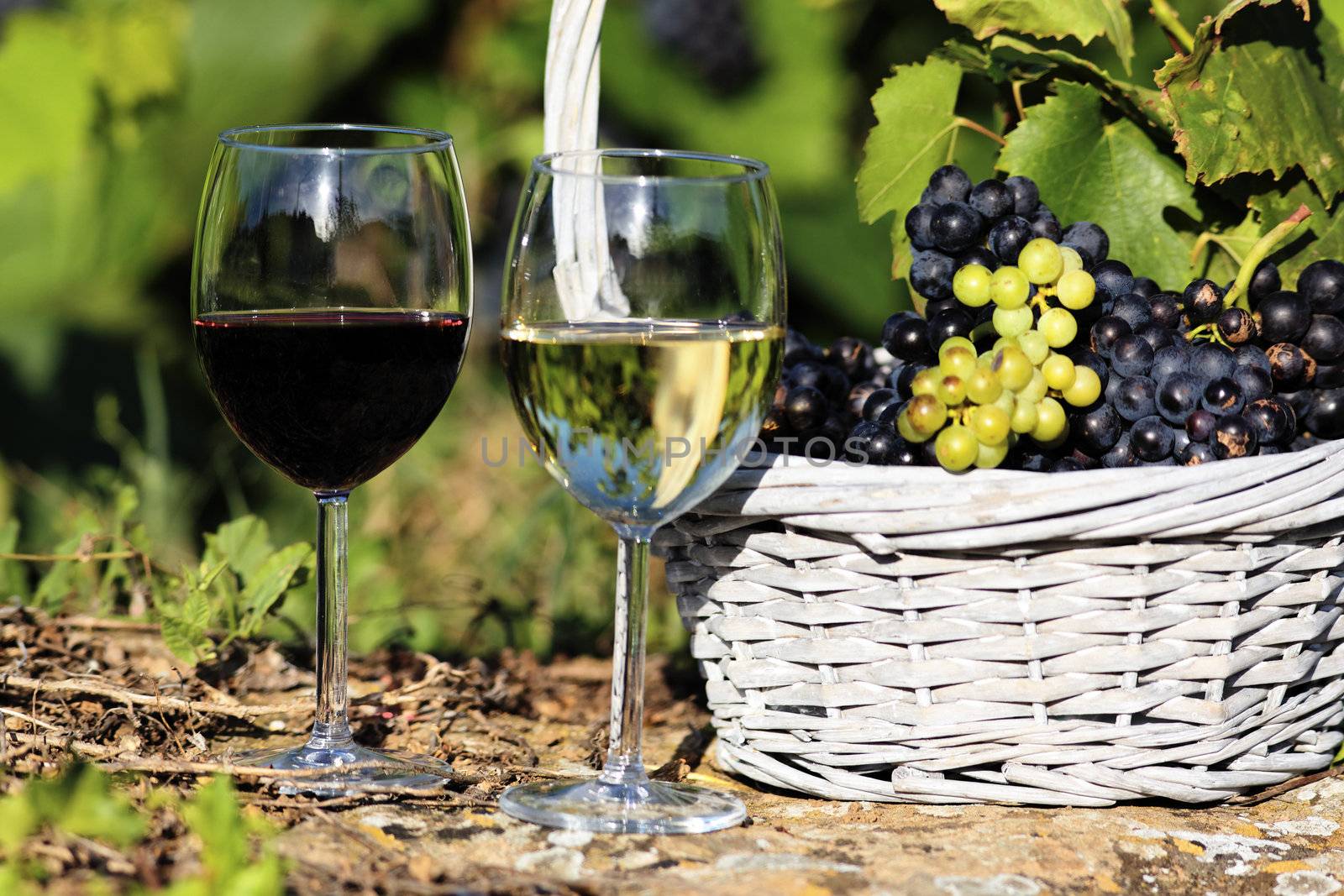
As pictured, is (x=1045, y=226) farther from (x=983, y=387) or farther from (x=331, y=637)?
(x=331, y=637)

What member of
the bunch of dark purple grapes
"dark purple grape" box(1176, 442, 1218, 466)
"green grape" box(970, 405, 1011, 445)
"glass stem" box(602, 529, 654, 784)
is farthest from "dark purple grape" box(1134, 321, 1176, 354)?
"glass stem" box(602, 529, 654, 784)

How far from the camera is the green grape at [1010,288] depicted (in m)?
1.29

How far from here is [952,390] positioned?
1223 mm

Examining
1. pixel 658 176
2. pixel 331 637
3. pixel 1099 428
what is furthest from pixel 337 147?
pixel 1099 428

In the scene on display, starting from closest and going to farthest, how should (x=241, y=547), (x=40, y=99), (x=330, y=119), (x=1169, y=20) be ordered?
(x=1169, y=20)
(x=241, y=547)
(x=40, y=99)
(x=330, y=119)

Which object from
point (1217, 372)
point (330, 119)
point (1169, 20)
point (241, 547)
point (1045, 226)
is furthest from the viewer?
point (330, 119)

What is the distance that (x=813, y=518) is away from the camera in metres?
1.21

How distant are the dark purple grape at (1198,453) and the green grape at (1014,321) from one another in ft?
0.61

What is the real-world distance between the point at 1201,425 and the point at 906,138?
0.48 m

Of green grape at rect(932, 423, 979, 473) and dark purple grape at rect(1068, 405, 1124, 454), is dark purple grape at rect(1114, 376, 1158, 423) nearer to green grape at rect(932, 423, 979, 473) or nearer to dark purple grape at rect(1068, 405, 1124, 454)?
dark purple grape at rect(1068, 405, 1124, 454)

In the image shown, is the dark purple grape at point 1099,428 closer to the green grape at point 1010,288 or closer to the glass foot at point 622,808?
the green grape at point 1010,288

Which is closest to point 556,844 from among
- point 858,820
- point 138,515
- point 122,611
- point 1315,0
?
point 858,820

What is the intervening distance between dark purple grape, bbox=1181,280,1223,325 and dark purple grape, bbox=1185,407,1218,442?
150 millimetres

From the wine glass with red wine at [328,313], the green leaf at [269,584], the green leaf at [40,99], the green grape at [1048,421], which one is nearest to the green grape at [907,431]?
the green grape at [1048,421]
